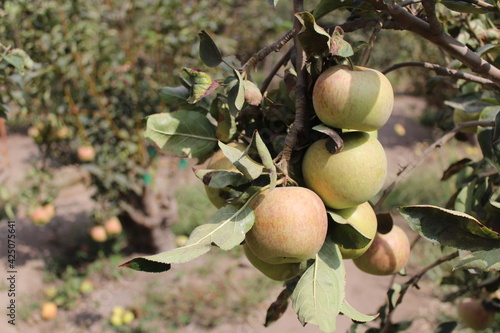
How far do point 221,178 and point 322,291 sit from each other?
194mm

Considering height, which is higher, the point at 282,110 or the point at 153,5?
the point at 282,110

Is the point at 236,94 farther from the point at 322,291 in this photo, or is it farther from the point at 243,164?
the point at 322,291

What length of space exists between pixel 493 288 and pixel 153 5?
2617mm

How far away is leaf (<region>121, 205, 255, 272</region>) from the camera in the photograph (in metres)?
0.47

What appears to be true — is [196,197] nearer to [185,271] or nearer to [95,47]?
[185,271]

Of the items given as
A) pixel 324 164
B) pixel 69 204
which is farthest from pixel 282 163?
pixel 69 204

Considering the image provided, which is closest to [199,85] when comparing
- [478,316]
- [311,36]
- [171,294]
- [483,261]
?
[311,36]

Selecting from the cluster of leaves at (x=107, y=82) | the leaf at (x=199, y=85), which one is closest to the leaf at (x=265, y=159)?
the leaf at (x=199, y=85)

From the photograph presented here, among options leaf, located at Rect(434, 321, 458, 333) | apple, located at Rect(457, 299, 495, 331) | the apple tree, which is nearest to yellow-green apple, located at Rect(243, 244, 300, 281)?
the apple tree

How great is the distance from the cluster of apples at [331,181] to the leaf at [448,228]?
0.06m

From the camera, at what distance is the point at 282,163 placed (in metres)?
0.58

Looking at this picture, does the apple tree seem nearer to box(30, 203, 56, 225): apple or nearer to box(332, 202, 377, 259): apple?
box(332, 202, 377, 259): apple

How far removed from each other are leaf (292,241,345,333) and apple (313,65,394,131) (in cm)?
18

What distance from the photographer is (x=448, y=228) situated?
1.79 ft
